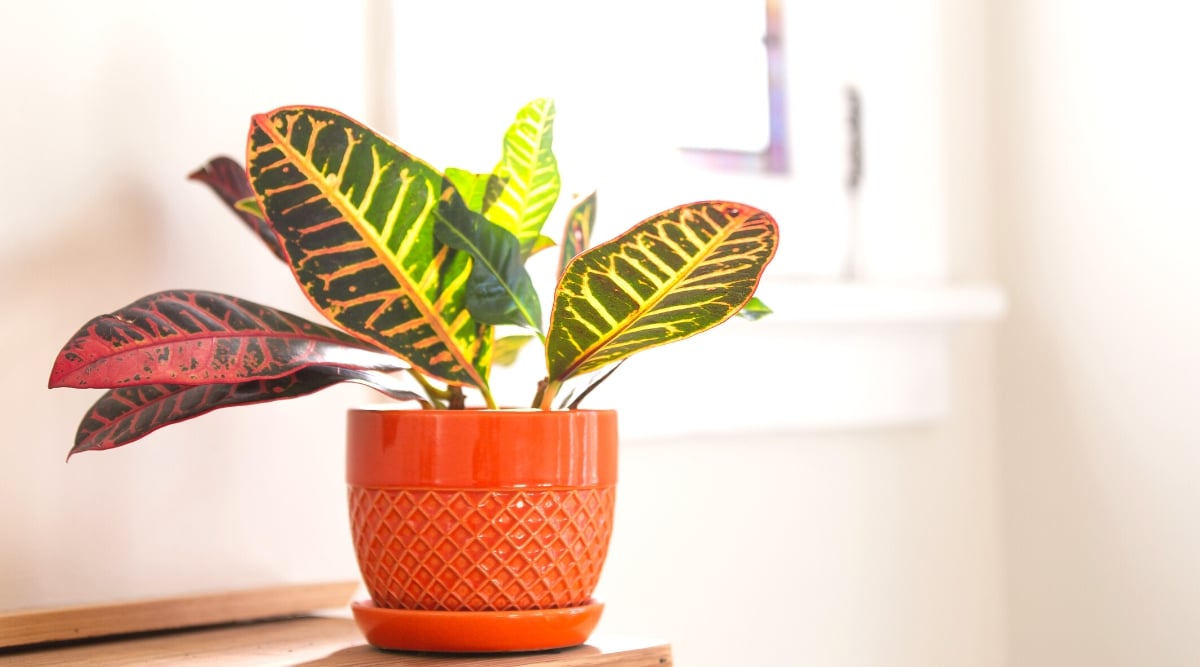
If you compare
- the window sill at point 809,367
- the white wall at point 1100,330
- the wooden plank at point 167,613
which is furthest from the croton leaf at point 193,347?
the white wall at point 1100,330

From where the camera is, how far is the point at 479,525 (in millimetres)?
627

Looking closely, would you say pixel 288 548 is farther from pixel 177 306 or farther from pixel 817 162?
pixel 817 162

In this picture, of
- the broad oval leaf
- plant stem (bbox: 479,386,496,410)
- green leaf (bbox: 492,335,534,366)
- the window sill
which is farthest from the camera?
the window sill

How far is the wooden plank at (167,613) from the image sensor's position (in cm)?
69

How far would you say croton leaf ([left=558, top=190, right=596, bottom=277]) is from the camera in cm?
75

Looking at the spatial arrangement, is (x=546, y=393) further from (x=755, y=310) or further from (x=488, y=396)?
(x=755, y=310)

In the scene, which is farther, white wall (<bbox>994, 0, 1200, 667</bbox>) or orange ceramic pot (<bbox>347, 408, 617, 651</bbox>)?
white wall (<bbox>994, 0, 1200, 667</bbox>)

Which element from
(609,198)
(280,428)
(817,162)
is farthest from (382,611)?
(817,162)

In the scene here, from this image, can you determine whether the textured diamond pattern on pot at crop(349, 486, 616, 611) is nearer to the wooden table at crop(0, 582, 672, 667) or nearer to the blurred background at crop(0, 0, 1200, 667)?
the wooden table at crop(0, 582, 672, 667)

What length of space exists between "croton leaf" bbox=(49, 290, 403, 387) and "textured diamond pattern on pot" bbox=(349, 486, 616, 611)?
9 centimetres

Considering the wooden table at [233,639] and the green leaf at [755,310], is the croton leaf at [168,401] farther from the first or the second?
the green leaf at [755,310]

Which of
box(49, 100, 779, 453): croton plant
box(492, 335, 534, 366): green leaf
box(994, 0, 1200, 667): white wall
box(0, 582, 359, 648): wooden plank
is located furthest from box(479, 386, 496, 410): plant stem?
box(994, 0, 1200, 667): white wall

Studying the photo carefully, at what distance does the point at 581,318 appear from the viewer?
0.59m

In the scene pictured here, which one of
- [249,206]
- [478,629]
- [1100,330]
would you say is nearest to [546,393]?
[478,629]
